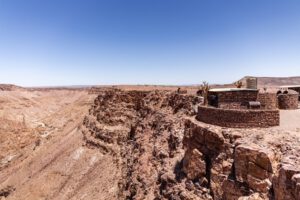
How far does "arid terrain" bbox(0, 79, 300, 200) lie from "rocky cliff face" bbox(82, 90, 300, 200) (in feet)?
0.14

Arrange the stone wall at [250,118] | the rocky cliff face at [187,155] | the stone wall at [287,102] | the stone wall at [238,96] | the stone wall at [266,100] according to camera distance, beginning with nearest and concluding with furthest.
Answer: the rocky cliff face at [187,155] → the stone wall at [250,118] → the stone wall at [238,96] → the stone wall at [266,100] → the stone wall at [287,102]

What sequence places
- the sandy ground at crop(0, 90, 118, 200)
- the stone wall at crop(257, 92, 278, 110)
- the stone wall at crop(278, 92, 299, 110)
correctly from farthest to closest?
the sandy ground at crop(0, 90, 118, 200) < the stone wall at crop(278, 92, 299, 110) < the stone wall at crop(257, 92, 278, 110)

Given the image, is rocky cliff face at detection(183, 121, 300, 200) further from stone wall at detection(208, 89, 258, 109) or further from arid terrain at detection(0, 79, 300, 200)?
stone wall at detection(208, 89, 258, 109)

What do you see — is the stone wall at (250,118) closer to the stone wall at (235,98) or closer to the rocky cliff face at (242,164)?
Result: the rocky cliff face at (242,164)

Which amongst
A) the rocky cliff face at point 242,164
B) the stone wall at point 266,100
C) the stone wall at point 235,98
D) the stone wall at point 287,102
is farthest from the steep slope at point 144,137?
the stone wall at point 287,102

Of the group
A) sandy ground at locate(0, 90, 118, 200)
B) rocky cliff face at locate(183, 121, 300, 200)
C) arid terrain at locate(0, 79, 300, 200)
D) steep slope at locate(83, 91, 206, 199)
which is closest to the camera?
rocky cliff face at locate(183, 121, 300, 200)

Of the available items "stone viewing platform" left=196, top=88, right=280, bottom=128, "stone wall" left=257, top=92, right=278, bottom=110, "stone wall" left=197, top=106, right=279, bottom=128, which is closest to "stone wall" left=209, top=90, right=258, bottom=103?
"stone viewing platform" left=196, top=88, right=280, bottom=128

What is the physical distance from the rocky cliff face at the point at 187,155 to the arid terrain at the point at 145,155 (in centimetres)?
4

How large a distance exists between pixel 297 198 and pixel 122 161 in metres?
23.3

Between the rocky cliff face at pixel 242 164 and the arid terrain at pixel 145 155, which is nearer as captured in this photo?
the rocky cliff face at pixel 242 164

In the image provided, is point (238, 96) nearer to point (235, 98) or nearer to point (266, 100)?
point (235, 98)

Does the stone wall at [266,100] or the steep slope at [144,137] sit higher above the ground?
the stone wall at [266,100]

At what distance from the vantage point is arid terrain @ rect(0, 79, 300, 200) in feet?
42.6

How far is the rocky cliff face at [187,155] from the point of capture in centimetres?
1245
